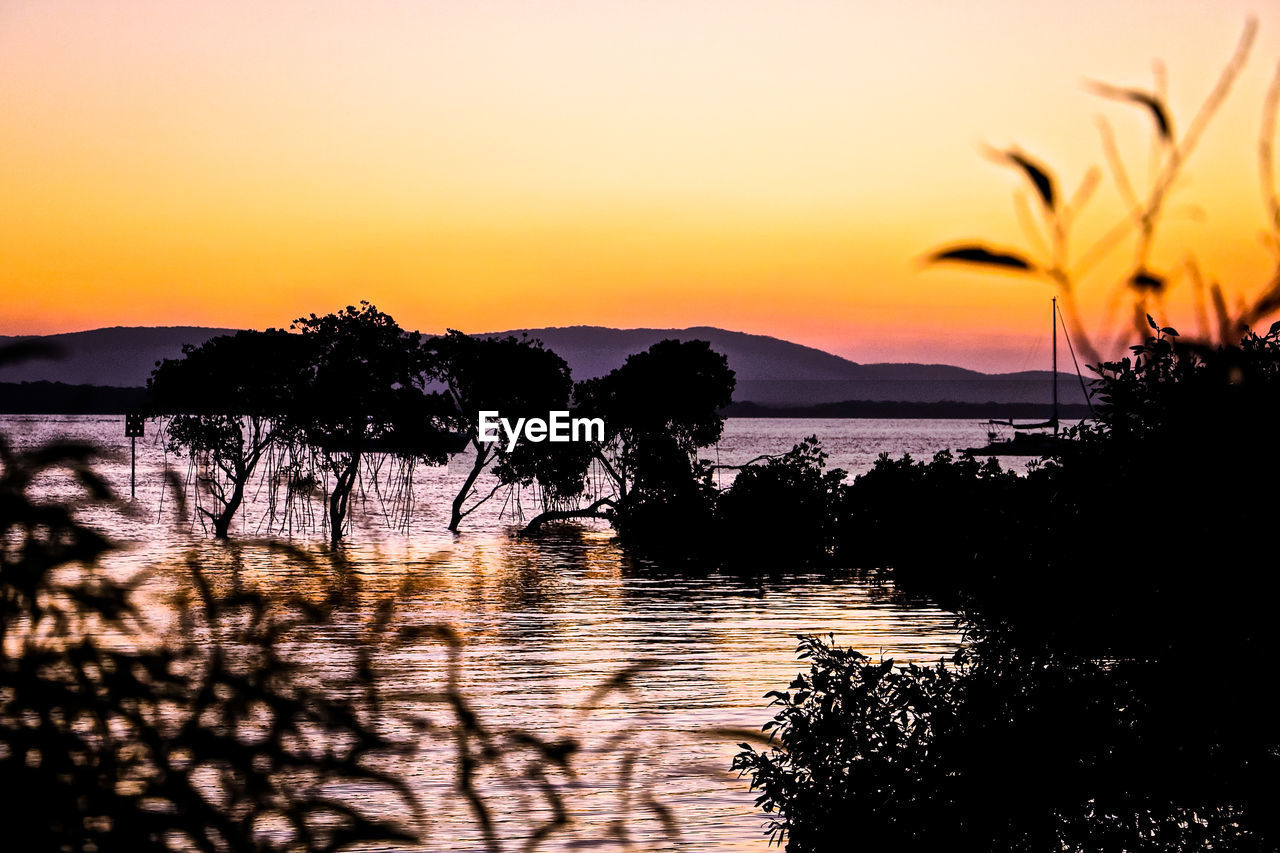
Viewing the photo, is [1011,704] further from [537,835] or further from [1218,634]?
[537,835]

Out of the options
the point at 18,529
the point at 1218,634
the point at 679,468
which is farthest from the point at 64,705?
the point at 679,468

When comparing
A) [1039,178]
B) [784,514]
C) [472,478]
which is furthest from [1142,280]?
[472,478]

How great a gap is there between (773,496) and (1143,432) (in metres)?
46.0

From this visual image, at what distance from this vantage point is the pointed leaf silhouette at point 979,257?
1.57 m

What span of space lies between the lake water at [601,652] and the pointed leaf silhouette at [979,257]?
1.40 m

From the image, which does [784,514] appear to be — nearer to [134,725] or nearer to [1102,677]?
[1102,677]

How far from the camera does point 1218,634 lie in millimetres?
8523

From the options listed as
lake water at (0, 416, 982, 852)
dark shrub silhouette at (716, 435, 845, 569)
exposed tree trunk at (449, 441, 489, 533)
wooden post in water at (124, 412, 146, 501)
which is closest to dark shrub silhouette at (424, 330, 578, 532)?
exposed tree trunk at (449, 441, 489, 533)

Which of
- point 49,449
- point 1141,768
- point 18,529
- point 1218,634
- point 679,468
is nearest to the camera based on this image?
point 49,449

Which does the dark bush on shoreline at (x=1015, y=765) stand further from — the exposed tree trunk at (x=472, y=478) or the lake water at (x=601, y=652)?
the exposed tree trunk at (x=472, y=478)

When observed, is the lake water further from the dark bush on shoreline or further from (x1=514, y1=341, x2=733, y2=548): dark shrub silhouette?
(x1=514, y1=341, x2=733, y2=548): dark shrub silhouette

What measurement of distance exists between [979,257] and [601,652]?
107ft

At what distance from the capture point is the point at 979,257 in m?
1.59

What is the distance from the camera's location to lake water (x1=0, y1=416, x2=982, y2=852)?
46.8 ft
